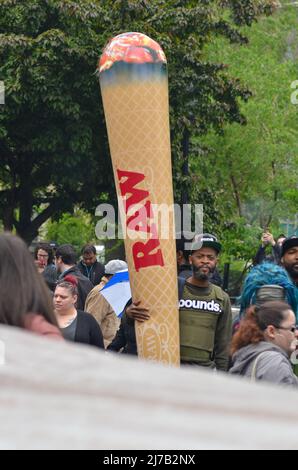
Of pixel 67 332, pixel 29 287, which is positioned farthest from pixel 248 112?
pixel 29 287

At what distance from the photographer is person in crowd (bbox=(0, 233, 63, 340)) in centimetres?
311

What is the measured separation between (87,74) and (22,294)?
1845 cm

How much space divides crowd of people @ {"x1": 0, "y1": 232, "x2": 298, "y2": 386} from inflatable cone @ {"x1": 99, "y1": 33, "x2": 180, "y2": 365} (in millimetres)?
145

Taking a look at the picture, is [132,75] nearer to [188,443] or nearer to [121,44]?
[121,44]

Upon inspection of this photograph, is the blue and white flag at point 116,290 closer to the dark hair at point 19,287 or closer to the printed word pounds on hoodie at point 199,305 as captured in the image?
the printed word pounds on hoodie at point 199,305

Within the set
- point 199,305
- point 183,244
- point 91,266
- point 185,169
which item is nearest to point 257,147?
point 185,169

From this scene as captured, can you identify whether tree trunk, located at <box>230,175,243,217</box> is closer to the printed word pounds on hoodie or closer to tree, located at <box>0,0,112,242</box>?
tree, located at <box>0,0,112,242</box>

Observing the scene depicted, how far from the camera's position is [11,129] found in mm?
23219

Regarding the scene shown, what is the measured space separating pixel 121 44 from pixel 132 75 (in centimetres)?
30

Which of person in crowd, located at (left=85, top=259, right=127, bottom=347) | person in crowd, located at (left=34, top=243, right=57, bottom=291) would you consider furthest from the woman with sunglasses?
person in crowd, located at (left=34, top=243, right=57, bottom=291)

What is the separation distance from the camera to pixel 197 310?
7.18 m

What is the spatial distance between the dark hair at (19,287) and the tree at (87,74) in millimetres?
17691

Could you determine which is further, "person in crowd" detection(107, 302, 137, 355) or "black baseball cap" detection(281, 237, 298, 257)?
"black baseball cap" detection(281, 237, 298, 257)

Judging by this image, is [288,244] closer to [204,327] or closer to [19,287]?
[204,327]
